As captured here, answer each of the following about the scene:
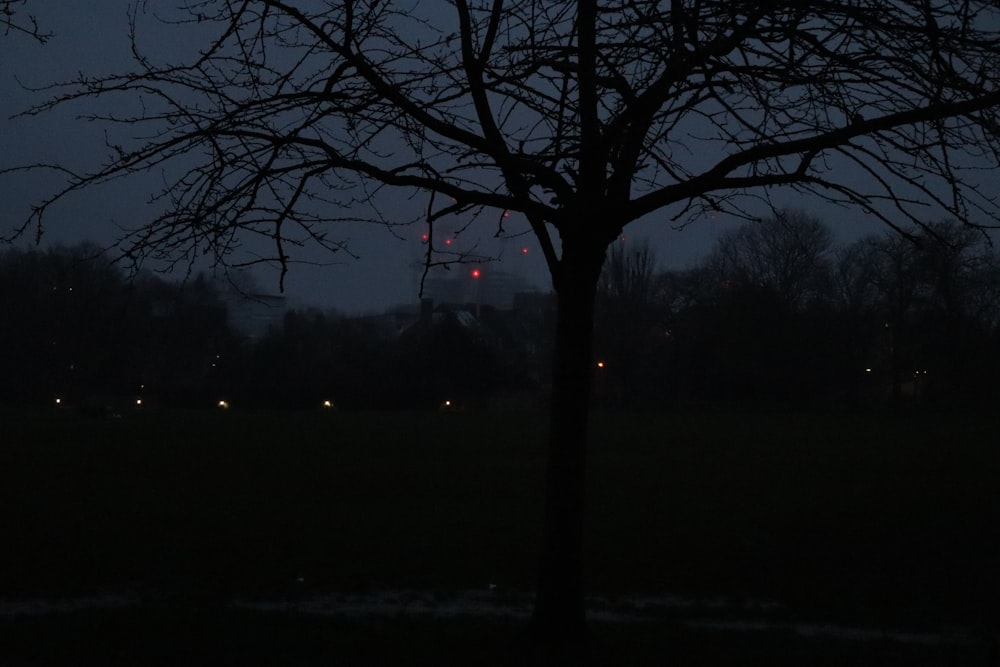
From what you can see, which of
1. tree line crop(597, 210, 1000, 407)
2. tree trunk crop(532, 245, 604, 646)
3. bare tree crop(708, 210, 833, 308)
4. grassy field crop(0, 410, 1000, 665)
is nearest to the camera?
tree trunk crop(532, 245, 604, 646)

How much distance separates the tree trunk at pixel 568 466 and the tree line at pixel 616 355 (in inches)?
1990

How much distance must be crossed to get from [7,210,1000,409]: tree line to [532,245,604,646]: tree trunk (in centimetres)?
5054

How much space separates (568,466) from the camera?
757 cm

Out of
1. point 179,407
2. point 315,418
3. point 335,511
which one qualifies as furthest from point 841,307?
point 335,511

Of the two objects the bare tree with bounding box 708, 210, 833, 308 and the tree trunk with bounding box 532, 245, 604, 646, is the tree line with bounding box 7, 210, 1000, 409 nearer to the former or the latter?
the bare tree with bounding box 708, 210, 833, 308

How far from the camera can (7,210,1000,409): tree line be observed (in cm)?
6444

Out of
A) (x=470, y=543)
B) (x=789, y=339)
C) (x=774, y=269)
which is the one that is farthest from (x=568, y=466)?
(x=789, y=339)

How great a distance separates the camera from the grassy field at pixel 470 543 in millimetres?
8188

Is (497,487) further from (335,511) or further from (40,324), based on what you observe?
(40,324)

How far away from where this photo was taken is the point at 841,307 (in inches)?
2667

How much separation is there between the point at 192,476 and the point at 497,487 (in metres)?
7.21

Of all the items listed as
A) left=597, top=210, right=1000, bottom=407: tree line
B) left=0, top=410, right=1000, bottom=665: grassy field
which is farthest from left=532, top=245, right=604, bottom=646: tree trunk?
left=597, top=210, right=1000, bottom=407: tree line

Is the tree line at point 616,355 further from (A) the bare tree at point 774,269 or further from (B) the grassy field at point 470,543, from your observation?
(B) the grassy field at point 470,543

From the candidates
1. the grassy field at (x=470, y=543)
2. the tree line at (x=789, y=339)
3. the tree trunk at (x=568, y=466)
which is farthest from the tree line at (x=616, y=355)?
the tree trunk at (x=568, y=466)
